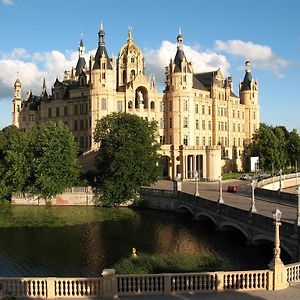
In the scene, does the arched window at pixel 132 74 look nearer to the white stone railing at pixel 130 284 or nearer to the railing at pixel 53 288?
the white stone railing at pixel 130 284

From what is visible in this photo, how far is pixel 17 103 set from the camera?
358 feet

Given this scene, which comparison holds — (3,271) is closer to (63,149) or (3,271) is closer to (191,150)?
(63,149)

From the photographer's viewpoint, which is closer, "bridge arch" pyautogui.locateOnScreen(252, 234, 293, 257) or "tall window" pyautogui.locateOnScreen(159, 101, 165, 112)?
"bridge arch" pyautogui.locateOnScreen(252, 234, 293, 257)

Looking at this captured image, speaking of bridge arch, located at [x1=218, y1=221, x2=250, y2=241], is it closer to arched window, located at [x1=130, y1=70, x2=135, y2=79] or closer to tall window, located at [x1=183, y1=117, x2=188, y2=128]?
tall window, located at [x1=183, y1=117, x2=188, y2=128]

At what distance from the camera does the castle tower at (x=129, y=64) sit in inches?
3669

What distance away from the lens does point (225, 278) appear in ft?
61.2

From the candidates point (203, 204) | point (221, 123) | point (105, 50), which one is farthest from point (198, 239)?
point (221, 123)

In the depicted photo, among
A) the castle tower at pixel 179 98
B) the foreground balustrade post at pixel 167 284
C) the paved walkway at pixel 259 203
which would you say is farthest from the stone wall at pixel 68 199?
the foreground balustrade post at pixel 167 284

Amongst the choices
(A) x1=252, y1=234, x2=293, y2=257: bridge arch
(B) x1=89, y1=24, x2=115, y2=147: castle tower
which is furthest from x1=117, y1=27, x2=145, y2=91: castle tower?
(A) x1=252, y1=234, x2=293, y2=257: bridge arch

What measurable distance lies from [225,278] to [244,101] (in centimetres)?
9236

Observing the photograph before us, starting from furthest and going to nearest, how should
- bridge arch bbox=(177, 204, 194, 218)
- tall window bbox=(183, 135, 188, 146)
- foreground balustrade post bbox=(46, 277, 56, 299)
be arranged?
1. tall window bbox=(183, 135, 188, 146)
2. bridge arch bbox=(177, 204, 194, 218)
3. foreground balustrade post bbox=(46, 277, 56, 299)

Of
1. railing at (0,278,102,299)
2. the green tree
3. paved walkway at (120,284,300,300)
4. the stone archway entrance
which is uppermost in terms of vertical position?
the green tree

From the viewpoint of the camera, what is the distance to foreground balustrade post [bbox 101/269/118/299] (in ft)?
58.1

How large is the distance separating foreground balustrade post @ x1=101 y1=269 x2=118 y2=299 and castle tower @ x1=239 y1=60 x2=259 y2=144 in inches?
3648
